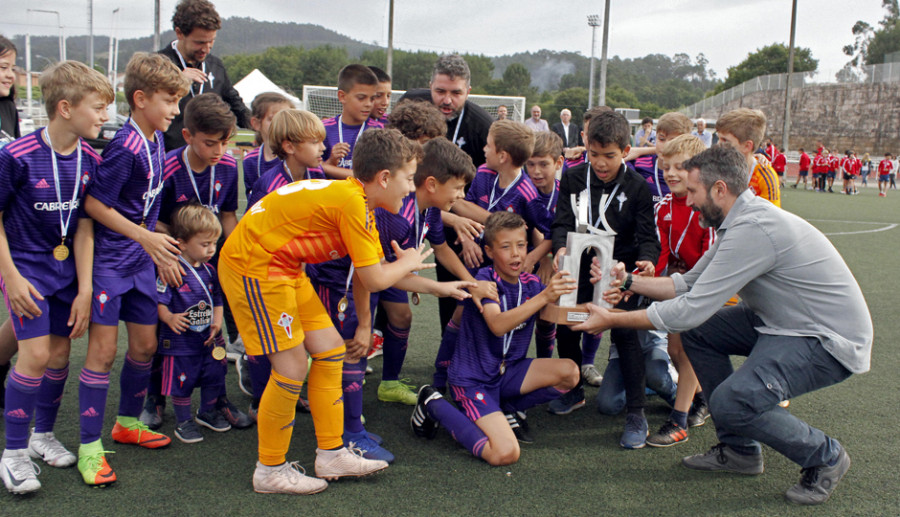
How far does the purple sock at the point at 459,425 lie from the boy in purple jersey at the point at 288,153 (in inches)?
37.8

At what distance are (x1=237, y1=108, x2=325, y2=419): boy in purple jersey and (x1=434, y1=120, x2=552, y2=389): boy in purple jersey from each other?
3.42ft

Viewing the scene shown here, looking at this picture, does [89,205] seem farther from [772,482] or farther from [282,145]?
[772,482]

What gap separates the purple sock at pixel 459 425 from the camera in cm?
340

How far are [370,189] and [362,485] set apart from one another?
1.44m

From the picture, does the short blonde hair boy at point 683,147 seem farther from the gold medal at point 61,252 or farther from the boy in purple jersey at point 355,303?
the gold medal at point 61,252

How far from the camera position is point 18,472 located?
9.45 ft

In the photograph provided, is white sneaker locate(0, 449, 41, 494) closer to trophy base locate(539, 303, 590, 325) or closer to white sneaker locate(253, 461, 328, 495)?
white sneaker locate(253, 461, 328, 495)

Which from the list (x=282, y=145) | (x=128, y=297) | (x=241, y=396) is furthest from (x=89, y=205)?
(x=241, y=396)

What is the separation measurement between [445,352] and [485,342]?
A: 0.59 metres

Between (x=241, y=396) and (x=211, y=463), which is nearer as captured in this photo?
(x=211, y=463)

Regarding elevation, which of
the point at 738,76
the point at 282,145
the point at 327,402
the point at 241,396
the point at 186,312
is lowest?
the point at 241,396

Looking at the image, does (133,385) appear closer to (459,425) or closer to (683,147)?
(459,425)

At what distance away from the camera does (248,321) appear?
2.96 m

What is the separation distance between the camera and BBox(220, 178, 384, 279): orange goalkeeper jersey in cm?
288
